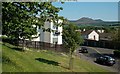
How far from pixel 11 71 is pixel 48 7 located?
4.92 meters

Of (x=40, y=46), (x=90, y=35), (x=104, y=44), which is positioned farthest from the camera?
(x=90, y=35)

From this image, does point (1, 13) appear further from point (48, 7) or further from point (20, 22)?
point (48, 7)

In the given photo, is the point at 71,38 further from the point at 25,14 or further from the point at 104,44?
the point at 104,44

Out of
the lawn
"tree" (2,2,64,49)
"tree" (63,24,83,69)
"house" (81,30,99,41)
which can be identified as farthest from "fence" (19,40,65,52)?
"house" (81,30,99,41)

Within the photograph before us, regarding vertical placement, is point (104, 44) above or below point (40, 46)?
below

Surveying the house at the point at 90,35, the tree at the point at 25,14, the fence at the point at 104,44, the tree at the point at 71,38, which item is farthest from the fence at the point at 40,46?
the house at the point at 90,35

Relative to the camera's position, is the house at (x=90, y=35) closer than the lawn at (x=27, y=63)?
No

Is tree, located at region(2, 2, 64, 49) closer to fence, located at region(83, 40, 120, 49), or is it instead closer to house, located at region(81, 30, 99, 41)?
fence, located at region(83, 40, 120, 49)

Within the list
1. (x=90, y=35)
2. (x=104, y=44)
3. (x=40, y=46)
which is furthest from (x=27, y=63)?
(x=90, y=35)

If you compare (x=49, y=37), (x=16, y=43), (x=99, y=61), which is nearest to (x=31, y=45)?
(x=16, y=43)

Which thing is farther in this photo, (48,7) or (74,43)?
(74,43)

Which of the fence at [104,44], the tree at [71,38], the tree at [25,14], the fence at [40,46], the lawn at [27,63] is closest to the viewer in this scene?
the tree at [25,14]

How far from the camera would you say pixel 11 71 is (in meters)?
15.0

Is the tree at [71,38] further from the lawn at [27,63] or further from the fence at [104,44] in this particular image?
the fence at [104,44]
